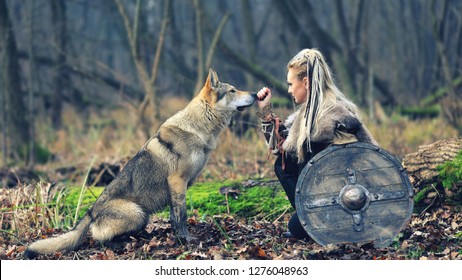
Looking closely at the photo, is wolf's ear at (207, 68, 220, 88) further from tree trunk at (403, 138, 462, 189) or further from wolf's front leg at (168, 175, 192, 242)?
tree trunk at (403, 138, 462, 189)

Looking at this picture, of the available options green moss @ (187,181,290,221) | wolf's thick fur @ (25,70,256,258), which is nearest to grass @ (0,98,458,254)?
green moss @ (187,181,290,221)

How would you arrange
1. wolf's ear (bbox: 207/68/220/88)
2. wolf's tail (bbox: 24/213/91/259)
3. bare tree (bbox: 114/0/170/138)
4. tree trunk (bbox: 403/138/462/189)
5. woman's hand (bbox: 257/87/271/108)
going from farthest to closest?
bare tree (bbox: 114/0/170/138)
tree trunk (bbox: 403/138/462/189)
wolf's ear (bbox: 207/68/220/88)
woman's hand (bbox: 257/87/271/108)
wolf's tail (bbox: 24/213/91/259)

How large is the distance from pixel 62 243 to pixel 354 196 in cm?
283

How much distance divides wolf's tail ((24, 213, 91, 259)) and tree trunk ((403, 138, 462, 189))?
3.62 m

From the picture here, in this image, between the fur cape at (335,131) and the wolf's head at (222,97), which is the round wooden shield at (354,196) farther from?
the wolf's head at (222,97)

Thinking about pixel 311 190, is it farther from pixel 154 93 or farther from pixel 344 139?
pixel 154 93

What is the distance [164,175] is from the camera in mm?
6434

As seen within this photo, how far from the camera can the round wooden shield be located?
17.7 feet

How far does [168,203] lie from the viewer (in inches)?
257

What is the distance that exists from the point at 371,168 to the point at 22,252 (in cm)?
363

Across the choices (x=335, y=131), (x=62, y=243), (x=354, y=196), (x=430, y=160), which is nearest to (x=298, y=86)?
(x=335, y=131)

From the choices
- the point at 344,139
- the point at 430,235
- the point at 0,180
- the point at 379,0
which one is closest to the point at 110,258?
Result: the point at 344,139

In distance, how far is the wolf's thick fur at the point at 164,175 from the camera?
243 inches

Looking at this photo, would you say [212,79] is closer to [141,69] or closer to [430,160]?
[430,160]
